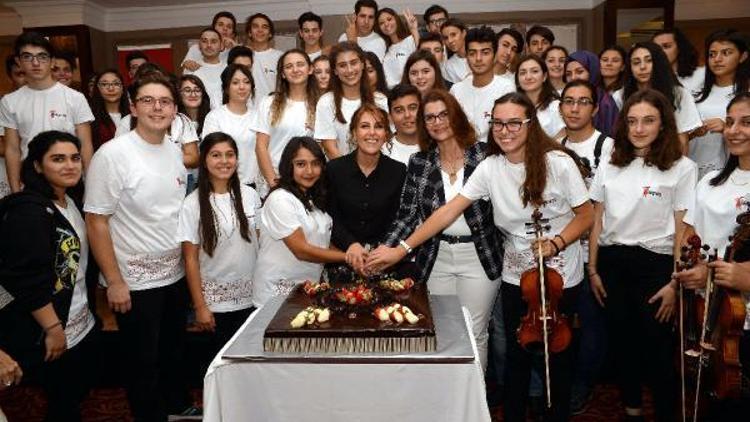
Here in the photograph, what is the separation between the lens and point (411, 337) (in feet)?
6.60

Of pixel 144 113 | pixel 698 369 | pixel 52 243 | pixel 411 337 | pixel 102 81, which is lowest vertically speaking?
pixel 698 369

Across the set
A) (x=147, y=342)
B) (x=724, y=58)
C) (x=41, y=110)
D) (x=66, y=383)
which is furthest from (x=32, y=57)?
(x=724, y=58)

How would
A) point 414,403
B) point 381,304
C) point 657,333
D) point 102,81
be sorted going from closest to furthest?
point 414,403, point 381,304, point 657,333, point 102,81

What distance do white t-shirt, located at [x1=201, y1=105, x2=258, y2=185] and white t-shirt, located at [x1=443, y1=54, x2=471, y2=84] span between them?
6.25ft

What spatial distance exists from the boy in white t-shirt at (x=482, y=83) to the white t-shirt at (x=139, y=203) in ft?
6.60

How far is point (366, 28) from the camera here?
213 inches

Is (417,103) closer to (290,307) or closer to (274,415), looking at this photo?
(290,307)

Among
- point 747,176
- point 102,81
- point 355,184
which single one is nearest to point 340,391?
point 355,184

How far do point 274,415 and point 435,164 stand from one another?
4.86 feet

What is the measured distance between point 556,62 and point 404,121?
→ 1665 mm

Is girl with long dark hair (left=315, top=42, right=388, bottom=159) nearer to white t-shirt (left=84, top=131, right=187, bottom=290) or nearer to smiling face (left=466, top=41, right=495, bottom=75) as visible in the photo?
smiling face (left=466, top=41, right=495, bottom=75)

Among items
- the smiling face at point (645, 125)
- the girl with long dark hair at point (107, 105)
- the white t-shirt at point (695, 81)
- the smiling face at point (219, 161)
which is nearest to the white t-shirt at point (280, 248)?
the smiling face at point (219, 161)

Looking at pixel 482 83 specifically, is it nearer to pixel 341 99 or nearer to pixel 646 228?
pixel 341 99

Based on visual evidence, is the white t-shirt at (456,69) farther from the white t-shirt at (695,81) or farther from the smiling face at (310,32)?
the white t-shirt at (695,81)
